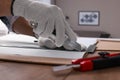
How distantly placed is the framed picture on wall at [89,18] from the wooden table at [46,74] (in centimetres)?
316

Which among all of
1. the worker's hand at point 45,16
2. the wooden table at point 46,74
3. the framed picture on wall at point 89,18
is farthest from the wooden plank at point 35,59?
the framed picture on wall at point 89,18

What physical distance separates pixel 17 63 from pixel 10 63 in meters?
0.02

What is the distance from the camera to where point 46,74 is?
49 cm

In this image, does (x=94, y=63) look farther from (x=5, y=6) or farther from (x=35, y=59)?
(x=5, y=6)

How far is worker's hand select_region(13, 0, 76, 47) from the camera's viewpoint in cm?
75

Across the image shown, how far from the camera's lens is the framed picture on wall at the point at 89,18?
143 inches

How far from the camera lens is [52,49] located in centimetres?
79

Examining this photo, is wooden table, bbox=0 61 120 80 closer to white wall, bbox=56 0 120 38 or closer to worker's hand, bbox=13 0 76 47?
worker's hand, bbox=13 0 76 47

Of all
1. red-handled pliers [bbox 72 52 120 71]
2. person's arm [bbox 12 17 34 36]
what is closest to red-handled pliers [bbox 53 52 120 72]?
red-handled pliers [bbox 72 52 120 71]

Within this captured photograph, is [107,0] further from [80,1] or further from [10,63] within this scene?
[10,63]

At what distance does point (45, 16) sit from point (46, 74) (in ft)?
1.03

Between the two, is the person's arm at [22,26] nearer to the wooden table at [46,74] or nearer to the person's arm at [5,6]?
the person's arm at [5,6]

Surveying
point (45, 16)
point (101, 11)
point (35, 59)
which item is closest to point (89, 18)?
point (101, 11)

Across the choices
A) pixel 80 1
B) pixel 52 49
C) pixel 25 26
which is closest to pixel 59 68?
pixel 52 49
